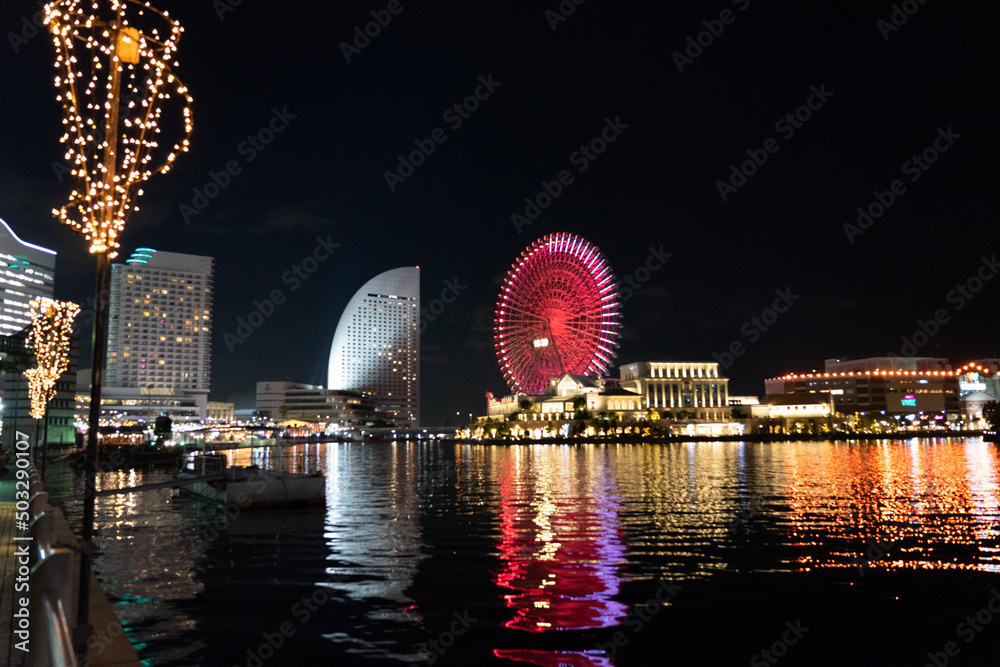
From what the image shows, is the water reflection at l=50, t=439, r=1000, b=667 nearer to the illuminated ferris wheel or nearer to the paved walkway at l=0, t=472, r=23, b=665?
the paved walkway at l=0, t=472, r=23, b=665

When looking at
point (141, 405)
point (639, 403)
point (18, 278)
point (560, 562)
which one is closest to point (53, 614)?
point (560, 562)

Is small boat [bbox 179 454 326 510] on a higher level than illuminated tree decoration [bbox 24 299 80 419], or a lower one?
lower

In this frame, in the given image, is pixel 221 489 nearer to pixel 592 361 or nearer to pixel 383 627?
pixel 383 627

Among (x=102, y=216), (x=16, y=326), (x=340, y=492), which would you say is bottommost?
(x=340, y=492)

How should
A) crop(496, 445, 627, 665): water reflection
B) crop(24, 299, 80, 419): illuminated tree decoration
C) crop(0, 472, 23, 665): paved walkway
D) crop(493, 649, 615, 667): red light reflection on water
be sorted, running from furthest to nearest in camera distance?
crop(24, 299, 80, 419): illuminated tree decoration → crop(496, 445, 627, 665): water reflection → crop(493, 649, 615, 667): red light reflection on water → crop(0, 472, 23, 665): paved walkway

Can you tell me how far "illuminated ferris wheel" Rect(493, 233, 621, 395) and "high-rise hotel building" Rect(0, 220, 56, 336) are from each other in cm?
11653

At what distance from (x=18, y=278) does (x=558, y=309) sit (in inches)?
5212

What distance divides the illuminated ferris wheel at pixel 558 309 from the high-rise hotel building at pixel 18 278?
116534 mm

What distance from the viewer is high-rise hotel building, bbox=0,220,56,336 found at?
530ft

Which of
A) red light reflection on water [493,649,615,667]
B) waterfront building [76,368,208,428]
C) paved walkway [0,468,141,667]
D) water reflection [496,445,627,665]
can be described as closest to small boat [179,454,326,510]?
water reflection [496,445,627,665]

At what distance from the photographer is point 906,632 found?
12750 millimetres

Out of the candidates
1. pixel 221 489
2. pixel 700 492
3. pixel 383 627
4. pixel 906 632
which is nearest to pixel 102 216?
pixel 383 627

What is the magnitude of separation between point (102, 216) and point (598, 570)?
13485 millimetres

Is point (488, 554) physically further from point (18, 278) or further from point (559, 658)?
point (18, 278)
